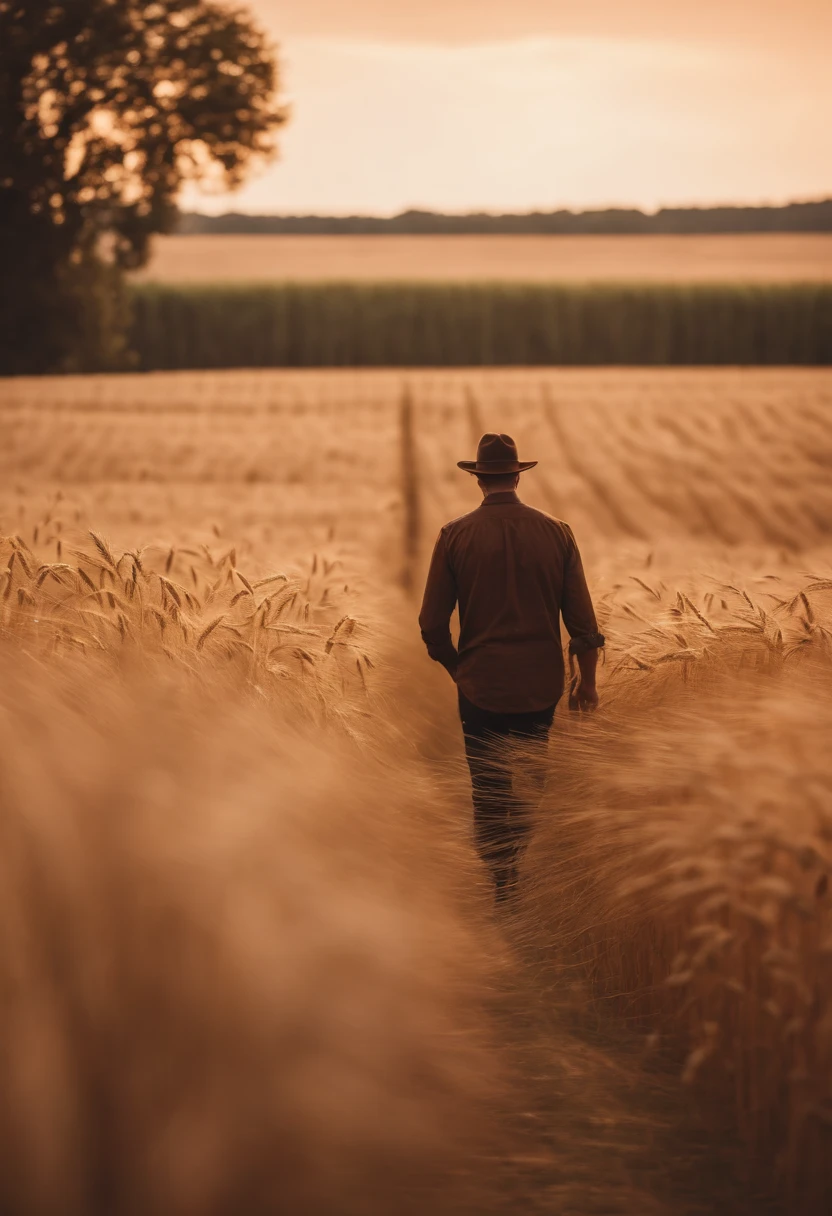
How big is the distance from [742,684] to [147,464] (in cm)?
1080

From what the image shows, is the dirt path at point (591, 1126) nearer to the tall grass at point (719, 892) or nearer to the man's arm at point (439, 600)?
the tall grass at point (719, 892)

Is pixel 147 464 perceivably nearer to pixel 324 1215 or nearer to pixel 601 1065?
pixel 601 1065

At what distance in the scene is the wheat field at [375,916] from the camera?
1536 mm

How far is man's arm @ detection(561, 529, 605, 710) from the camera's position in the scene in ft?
12.2

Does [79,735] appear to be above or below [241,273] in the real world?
below

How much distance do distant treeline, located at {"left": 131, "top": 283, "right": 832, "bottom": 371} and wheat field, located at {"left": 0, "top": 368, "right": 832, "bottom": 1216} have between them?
3608 centimetres

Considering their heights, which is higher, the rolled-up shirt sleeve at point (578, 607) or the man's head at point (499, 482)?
the man's head at point (499, 482)

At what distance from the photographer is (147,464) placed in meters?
13.0

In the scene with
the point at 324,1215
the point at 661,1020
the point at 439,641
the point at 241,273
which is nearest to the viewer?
the point at 324,1215

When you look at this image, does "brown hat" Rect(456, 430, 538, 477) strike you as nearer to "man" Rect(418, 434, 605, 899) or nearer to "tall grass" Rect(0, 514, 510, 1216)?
"man" Rect(418, 434, 605, 899)

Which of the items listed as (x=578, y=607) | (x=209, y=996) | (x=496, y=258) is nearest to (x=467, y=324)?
(x=496, y=258)

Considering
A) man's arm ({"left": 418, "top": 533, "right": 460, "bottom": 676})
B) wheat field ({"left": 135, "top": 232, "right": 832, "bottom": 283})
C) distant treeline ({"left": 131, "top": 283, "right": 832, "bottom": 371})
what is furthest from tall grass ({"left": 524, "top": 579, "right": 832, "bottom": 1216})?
wheat field ({"left": 135, "top": 232, "right": 832, "bottom": 283})

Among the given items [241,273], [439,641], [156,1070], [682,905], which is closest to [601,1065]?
[682,905]

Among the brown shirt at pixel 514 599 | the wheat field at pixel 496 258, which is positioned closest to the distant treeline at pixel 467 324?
the wheat field at pixel 496 258
